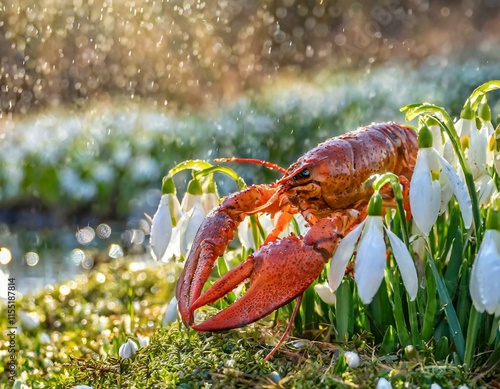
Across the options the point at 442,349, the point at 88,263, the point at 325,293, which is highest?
the point at 325,293

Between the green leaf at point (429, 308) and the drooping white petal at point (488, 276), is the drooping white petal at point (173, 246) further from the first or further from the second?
the drooping white petal at point (488, 276)

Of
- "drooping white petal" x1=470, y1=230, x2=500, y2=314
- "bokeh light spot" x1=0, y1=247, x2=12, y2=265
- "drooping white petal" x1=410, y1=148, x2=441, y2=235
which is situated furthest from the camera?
"bokeh light spot" x1=0, y1=247, x2=12, y2=265

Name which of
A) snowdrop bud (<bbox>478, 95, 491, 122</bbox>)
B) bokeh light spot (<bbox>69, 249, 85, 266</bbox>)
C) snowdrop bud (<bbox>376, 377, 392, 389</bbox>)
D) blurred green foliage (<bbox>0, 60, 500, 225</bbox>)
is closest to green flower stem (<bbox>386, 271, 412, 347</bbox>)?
snowdrop bud (<bbox>376, 377, 392, 389</bbox>)

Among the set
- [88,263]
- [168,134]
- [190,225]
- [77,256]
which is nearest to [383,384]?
[190,225]

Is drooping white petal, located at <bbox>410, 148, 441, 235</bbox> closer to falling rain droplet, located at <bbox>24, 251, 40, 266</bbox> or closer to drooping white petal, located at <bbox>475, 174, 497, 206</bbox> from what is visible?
drooping white petal, located at <bbox>475, 174, 497, 206</bbox>

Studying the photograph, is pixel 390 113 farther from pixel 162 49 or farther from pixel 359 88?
pixel 162 49

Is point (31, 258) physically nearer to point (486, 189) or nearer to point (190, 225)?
point (190, 225)

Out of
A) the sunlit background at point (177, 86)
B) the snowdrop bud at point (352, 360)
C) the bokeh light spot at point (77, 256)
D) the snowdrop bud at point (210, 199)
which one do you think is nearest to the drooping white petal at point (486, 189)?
the snowdrop bud at point (352, 360)
